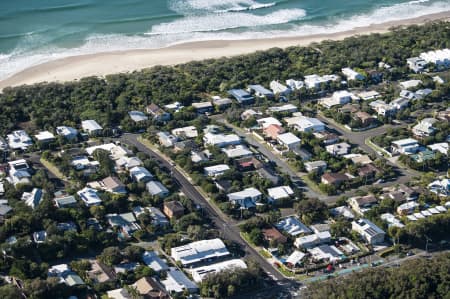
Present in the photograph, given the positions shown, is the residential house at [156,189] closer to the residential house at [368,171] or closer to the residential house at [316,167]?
the residential house at [316,167]

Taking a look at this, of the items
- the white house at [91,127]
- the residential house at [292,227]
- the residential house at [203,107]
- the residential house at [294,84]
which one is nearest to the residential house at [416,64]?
the residential house at [294,84]

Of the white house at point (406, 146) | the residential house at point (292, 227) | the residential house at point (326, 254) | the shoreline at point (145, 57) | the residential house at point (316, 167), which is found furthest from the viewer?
the shoreline at point (145, 57)

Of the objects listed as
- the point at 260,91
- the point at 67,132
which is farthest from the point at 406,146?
the point at 67,132

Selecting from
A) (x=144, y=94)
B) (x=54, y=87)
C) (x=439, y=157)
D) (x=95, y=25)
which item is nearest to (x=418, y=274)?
(x=439, y=157)

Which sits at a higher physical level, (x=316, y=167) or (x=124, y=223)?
(x=124, y=223)

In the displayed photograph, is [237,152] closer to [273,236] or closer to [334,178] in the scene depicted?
[334,178]

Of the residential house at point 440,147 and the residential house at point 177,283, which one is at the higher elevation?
the residential house at point 440,147

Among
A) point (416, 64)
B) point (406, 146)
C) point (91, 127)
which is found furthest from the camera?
point (416, 64)
